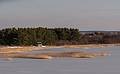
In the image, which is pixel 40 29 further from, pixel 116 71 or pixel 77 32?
pixel 116 71

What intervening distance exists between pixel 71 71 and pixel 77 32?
37.4 meters

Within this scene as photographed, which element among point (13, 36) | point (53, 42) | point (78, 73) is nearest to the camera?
point (78, 73)

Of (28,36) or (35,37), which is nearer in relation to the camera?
(28,36)

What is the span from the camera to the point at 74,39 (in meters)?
50.5

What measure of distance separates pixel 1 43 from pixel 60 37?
415 inches

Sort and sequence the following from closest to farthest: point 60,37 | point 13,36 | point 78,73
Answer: point 78,73 < point 13,36 < point 60,37

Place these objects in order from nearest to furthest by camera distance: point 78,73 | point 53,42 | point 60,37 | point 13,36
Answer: point 78,73 → point 13,36 → point 53,42 → point 60,37

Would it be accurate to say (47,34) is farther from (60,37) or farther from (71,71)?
(71,71)

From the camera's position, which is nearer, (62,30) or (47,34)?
(47,34)

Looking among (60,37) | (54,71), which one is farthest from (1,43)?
(54,71)

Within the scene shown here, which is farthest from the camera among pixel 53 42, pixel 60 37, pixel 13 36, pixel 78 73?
pixel 60 37

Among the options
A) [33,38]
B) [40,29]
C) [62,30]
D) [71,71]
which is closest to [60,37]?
[62,30]

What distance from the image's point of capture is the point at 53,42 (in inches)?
1738

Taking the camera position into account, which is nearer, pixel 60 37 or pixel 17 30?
pixel 17 30
